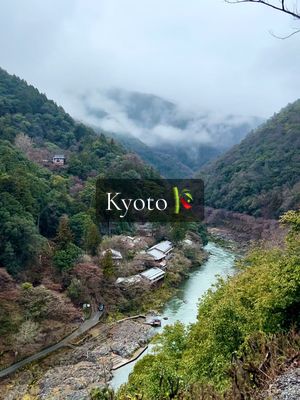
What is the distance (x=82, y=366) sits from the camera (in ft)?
41.3

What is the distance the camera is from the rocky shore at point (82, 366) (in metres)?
11.3

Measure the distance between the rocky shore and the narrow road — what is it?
25 cm

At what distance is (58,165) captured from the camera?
28.3 meters

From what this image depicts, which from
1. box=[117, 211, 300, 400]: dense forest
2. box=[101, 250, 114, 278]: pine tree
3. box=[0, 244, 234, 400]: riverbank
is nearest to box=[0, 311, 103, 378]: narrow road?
box=[0, 244, 234, 400]: riverbank

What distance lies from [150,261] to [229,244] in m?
11.2

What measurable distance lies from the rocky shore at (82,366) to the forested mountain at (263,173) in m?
18.9

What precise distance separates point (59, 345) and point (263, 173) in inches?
1105

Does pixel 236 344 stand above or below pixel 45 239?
above

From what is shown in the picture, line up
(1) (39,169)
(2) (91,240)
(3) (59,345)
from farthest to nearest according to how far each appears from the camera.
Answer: (1) (39,169), (2) (91,240), (3) (59,345)

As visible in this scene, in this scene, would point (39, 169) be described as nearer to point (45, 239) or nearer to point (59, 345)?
point (45, 239)

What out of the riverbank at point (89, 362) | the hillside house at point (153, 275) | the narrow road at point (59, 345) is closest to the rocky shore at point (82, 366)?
the riverbank at point (89, 362)

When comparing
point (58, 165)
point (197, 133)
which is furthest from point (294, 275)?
point (197, 133)

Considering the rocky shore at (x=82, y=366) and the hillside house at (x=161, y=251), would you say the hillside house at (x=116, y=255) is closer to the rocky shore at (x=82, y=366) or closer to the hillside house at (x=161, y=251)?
the hillside house at (x=161, y=251)

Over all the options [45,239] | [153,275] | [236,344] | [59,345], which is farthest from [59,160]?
[236,344]
